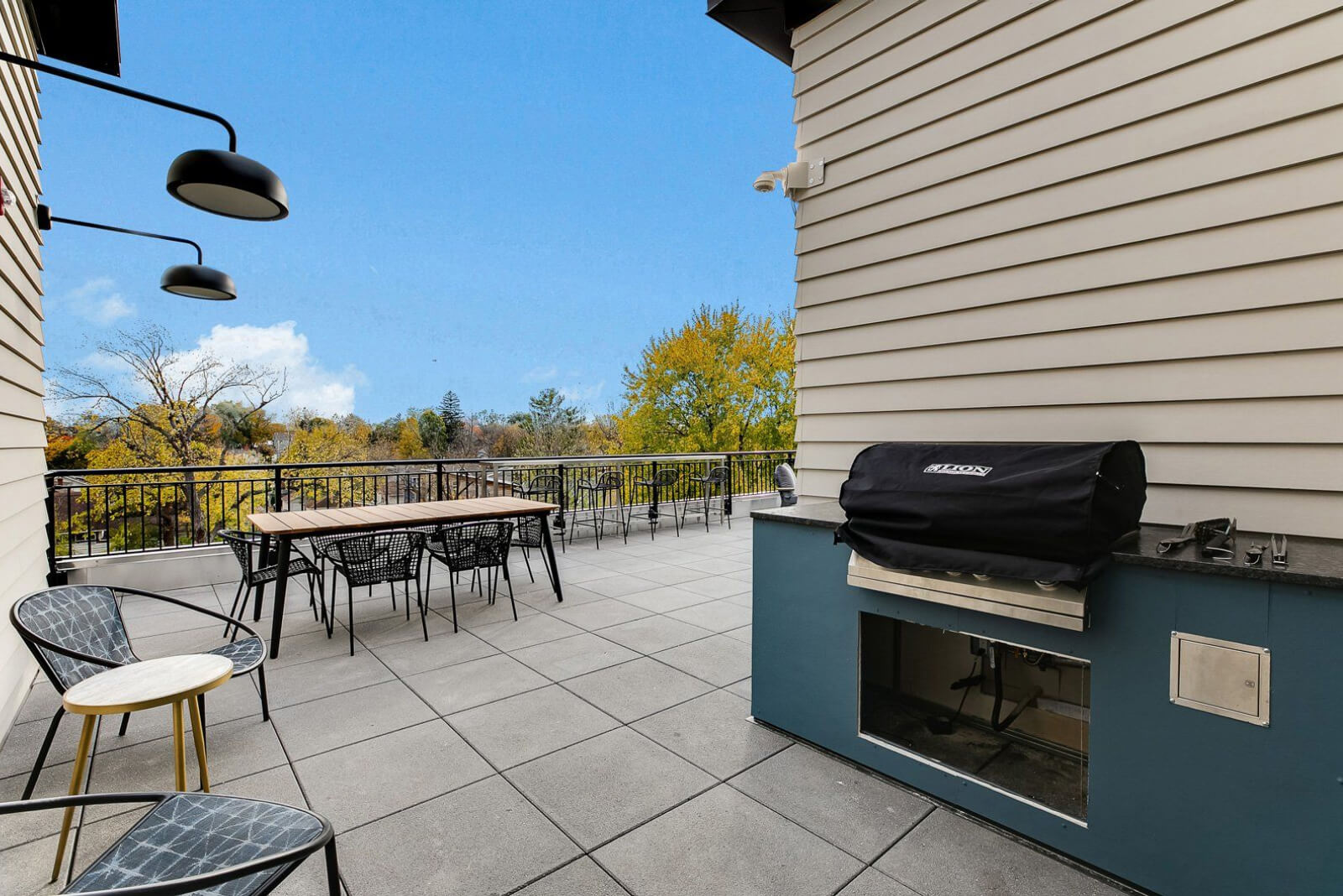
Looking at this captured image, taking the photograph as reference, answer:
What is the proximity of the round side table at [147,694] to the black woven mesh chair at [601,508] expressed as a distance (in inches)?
210

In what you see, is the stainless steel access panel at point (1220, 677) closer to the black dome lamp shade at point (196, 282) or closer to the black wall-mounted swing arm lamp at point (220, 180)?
the black wall-mounted swing arm lamp at point (220, 180)

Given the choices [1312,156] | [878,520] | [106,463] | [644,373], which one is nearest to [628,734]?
[878,520]

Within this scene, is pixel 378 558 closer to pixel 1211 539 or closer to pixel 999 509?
pixel 999 509

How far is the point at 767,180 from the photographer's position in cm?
335

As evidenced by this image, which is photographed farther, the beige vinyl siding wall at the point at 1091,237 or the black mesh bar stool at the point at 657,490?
the black mesh bar stool at the point at 657,490

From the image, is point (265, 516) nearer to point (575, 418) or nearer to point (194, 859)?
point (194, 859)

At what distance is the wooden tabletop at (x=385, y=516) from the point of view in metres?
4.09

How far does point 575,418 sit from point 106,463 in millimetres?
20701

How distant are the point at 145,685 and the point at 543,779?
1.38 m

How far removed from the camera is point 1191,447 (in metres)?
2.09

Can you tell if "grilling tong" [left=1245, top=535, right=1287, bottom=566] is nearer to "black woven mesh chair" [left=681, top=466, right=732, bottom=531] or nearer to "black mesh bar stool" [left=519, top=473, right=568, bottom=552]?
"black mesh bar stool" [left=519, top=473, right=568, bottom=552]

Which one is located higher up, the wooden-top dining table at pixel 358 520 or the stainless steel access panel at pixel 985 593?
the stainless steel access panel at pixel 985 593

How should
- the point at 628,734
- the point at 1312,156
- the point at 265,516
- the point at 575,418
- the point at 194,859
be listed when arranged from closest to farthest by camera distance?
the point at 194,859 < the point at 1312,156 < the point at 628,734 < the point at 265,516 < the point at 575,418

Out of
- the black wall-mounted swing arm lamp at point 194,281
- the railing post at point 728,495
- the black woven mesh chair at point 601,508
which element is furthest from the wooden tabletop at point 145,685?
the railing post at point 728,495
